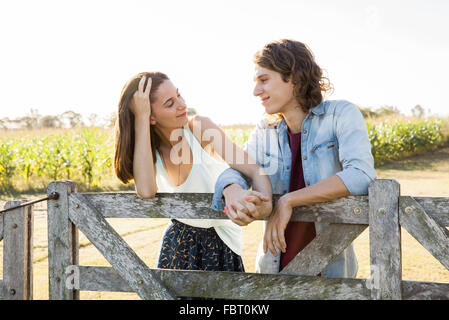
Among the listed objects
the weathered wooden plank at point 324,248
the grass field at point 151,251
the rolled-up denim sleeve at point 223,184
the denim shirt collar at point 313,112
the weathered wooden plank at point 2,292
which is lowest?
the grass field at point 151,251

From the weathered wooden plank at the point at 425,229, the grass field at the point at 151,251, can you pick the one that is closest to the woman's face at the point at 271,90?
the weathered wooden plank at the point at 425,229

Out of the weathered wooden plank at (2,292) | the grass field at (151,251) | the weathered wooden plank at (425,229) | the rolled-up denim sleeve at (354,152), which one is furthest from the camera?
the grass field at (151,251)

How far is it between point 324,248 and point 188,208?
694 mm

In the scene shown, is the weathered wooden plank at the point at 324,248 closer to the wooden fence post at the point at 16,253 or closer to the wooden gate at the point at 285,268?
the wooden gate at the point at 285,268

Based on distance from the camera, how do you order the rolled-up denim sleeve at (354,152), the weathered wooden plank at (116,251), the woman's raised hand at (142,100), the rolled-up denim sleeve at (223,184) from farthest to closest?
the woman's raised hand at (142,100)
the weathered wooden plank at (116,251)
the rolled-up denim sleeve at (223,184)
the rolled-up denim sleeve at (354,152)

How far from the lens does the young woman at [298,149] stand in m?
2.23

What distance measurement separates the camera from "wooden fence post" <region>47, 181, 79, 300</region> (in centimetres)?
259

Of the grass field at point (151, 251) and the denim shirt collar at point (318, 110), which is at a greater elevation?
the denim shirt collar at point (318, 110)

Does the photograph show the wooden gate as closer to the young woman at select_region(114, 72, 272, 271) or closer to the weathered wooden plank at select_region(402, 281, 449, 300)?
the weathered wooden plank at select_region(402, 281, 449, 300)

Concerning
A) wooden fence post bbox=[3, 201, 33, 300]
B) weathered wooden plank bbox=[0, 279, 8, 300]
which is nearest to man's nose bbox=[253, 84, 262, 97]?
wooden fence post bbox=[3, 201, 33, 300]

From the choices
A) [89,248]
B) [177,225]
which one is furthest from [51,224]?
[89,248]

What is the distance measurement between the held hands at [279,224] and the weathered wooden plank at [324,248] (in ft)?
0.41
